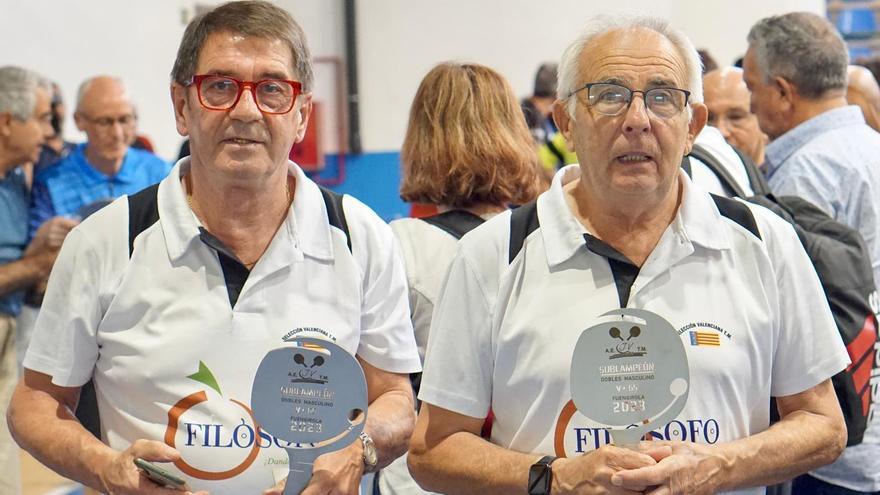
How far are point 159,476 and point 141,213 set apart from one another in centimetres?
56

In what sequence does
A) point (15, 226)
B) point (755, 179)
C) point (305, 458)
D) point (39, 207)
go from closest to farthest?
point (305, 458) → point (755, 179) → point (15, 226) → point (39, 207)

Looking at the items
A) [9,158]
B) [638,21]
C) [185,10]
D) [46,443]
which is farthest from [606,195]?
[185,10]

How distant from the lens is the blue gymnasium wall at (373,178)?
11844 millimetres

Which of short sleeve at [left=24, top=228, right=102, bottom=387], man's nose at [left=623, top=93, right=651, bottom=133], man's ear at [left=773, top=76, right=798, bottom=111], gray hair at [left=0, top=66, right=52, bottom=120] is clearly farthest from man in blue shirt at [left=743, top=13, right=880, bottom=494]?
gray hair at [left=0, top=66, right=52, bottom=120]

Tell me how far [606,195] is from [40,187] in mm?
3377

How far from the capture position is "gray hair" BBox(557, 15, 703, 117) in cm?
222

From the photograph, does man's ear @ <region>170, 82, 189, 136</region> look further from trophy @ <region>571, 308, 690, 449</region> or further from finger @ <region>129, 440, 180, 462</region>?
trophy @ <region>571, 308, 690, 449</region>

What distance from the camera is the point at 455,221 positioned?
119 inches

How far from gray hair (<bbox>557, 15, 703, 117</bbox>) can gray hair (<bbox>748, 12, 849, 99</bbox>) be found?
5.58 feet

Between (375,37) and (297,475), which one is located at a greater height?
(297,475)

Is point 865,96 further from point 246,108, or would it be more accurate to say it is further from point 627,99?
point 246,108

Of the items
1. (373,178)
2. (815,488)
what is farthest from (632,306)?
(373,178)

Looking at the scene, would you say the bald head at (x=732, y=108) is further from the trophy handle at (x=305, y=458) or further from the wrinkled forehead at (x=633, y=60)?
the trophy handle at (x=305, y=458)

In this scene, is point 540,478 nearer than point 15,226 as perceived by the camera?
Yes
